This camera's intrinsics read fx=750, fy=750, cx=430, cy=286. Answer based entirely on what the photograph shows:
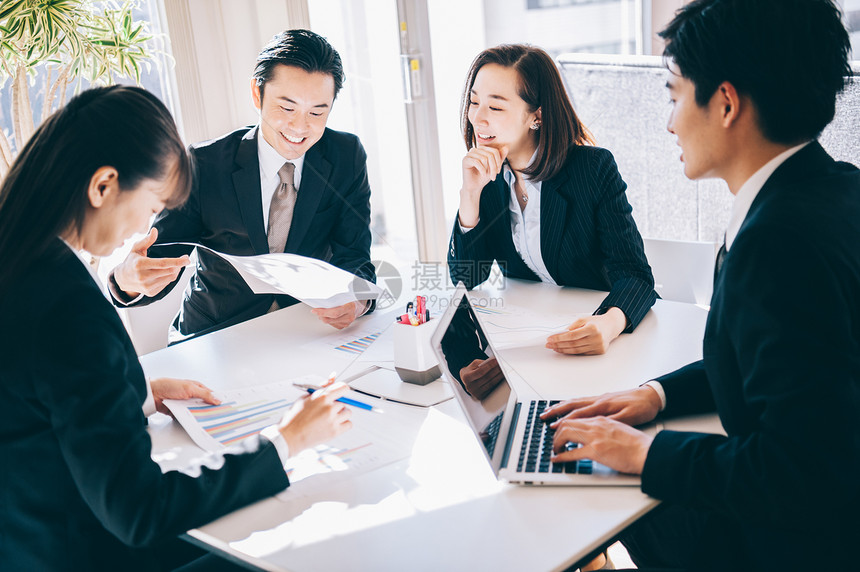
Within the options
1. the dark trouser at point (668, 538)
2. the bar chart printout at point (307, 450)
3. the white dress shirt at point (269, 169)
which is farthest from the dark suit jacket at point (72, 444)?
the white dress shirt at point (269, 169)

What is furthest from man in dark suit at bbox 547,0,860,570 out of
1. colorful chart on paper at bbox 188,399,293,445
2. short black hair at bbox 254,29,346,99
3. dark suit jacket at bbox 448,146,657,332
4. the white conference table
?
short black hair at bbox 254,29,346,99

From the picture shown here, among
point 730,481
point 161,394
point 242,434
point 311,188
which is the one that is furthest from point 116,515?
point 311,188

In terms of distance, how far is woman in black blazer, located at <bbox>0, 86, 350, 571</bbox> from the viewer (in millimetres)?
993

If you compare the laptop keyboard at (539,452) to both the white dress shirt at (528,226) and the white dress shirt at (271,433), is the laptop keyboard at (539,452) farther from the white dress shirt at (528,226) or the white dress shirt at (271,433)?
the white dress shirt at (528,226)

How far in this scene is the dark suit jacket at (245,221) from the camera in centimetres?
213

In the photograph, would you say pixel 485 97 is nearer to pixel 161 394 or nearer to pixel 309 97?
pixel 309 97

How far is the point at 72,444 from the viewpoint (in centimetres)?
99

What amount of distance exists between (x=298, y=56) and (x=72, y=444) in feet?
4.42

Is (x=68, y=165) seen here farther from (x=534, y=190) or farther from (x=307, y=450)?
(x=534, y=190)

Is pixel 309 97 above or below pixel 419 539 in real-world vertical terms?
above

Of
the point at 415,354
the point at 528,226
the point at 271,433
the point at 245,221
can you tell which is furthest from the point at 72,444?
the point at 528,226

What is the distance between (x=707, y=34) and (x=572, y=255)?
999 millimetres

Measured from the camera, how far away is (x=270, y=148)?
2160mm

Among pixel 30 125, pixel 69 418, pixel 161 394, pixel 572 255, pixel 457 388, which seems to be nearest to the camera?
pixel 69 418
